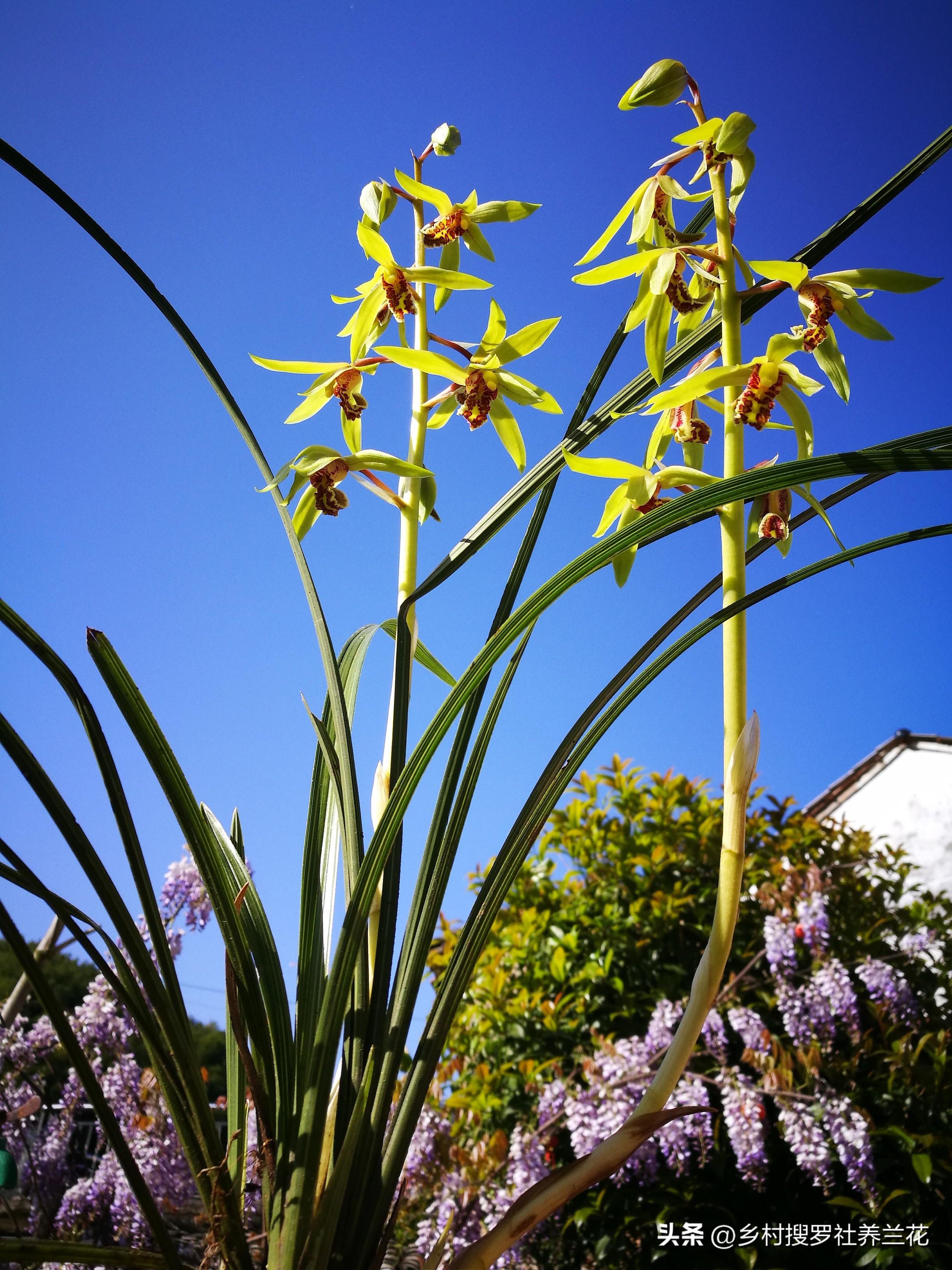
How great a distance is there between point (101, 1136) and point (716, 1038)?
1.55m

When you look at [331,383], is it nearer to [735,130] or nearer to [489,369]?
[489,369]

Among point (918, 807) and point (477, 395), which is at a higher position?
point (918, 807)

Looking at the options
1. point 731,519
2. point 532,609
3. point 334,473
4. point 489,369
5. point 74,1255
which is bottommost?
point 74,1255

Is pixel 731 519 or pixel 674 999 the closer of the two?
pixel 731 519

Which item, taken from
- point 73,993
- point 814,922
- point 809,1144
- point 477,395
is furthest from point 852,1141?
point 73,993

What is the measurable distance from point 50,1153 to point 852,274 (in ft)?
8.09

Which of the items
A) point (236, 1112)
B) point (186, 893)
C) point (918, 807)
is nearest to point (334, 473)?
point (236, 1112)

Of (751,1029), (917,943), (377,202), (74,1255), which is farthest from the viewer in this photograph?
(917,943)

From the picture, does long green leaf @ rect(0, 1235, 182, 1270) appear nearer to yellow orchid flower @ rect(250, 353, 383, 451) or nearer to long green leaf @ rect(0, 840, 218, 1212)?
long green leaf @ rect(0, 840, 218, 1212)

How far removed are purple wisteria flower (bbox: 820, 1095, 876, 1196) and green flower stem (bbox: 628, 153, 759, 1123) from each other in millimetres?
1544

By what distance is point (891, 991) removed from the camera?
2061 mm

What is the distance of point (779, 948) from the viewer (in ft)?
6.72

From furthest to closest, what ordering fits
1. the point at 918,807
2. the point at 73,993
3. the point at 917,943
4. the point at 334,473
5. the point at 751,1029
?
the point at 73,993 < the point at 918,807 < the point at 917,943 < the point at 751,1029 < the point at 334,473

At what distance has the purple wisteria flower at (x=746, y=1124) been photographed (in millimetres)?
1785
